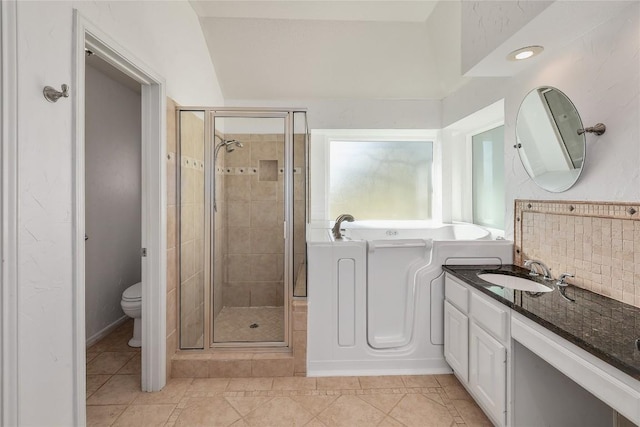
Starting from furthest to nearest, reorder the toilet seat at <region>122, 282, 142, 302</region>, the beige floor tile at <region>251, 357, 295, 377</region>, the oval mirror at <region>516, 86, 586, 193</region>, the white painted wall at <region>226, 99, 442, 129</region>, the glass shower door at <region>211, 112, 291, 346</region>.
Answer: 1. the white painted wall at <region>226, 99, 442, 129</region>
2. the toilet seat at <region>122, 282, 142, 302</region>
3. the glass shower door at <region>211, 112, 291, 346</region>
4. the beige floor tile at <region>251, 357, 295, 377</region>
5. the oval mirror at <region>516, 86, 586, 193</region>

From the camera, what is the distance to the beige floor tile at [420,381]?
2094mm

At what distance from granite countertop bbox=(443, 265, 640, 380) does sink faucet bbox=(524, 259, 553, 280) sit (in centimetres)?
5

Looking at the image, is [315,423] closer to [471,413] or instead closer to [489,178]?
[471,413]

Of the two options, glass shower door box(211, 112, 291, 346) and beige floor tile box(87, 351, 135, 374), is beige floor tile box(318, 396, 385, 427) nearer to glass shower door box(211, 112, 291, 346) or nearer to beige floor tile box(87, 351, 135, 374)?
glass shower door box(211, 112, 291, 346)

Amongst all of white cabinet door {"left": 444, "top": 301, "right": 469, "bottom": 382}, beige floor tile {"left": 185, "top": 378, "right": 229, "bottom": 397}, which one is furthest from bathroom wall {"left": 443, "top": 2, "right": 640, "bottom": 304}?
beige floor tile {"left": 185, "top": 378, "right": 229, "bottom": 397}

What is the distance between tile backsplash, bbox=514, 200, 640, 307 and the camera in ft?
4.56

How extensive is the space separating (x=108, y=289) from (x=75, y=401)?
72.0 inches

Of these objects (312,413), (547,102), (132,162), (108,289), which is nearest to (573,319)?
(547,102)

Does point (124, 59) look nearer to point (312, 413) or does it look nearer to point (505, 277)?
point (312, 413)

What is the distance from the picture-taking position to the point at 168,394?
2.00 meters

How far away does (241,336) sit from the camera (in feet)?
7.93

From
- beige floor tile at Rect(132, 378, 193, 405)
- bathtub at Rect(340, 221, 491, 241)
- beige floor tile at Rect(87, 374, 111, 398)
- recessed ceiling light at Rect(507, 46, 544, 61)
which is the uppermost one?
recessed ceiling light at Rect(507, 46, 544, 61)

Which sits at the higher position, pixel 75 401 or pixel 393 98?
pixel 393 98

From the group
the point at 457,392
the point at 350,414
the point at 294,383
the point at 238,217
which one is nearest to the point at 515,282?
the point at 457,392
